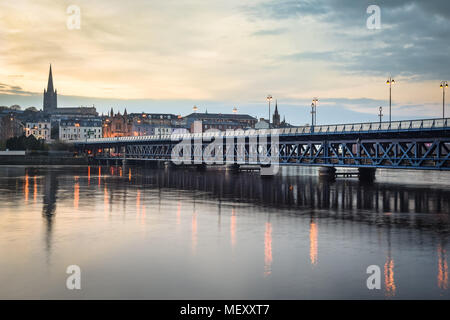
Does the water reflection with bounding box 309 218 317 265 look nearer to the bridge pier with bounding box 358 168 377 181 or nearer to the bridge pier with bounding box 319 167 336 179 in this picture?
the bridge pier with bounding box 358 168 377 181

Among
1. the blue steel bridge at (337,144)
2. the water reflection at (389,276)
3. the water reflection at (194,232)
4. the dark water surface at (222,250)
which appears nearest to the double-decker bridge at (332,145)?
the blue steel bridge at (337,144)

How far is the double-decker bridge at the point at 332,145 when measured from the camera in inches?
2430

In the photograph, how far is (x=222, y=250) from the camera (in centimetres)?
2277

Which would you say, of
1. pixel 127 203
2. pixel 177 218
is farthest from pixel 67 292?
pixel 127 203

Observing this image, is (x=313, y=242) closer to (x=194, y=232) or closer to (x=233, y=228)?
(x=233, y=228)

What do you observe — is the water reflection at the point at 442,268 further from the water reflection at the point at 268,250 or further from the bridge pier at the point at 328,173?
the bridge pier at the point at 328,173

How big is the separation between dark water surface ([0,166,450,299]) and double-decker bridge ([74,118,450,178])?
2157cm

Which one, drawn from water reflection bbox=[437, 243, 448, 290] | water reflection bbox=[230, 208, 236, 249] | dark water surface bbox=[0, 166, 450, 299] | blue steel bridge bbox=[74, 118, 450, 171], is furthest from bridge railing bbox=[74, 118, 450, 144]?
water reflection bbox=[437, 243, 448, 290]

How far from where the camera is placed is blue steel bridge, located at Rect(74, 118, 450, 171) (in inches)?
2422

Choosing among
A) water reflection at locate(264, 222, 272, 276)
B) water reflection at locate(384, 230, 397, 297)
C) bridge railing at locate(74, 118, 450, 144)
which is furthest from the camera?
bridge railing at locate(74, 118, 450, 144)

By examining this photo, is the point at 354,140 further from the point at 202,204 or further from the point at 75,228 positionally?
the point at 75,228

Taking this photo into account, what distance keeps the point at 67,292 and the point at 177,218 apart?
59.1ft

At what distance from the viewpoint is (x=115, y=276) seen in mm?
17953

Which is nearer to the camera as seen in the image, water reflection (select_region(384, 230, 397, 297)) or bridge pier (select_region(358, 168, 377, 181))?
water reflection (select_region(384, 230, 397, 297))
